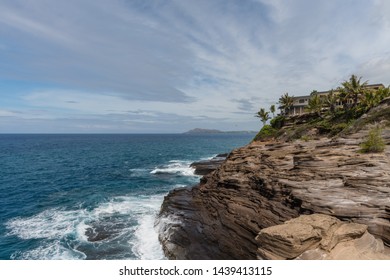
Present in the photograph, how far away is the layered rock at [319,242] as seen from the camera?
477 inches

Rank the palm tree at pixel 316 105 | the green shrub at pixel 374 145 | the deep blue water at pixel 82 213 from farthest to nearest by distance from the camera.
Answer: the palm tree at pixel 316 105 → the deep blue water at pixel 82 213 → the green shrub at pixel 374 145

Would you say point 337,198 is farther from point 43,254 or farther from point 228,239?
point 43,254

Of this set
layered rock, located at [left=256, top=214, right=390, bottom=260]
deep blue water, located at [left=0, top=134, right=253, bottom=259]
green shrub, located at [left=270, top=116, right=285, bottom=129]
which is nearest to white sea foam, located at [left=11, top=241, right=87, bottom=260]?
deep blue water, located at [left=0, top=134, right=253, bottom=259]

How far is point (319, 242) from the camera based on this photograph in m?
12.6

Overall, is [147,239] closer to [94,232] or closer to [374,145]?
[94,232]

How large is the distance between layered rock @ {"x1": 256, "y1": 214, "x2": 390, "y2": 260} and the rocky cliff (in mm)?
2105

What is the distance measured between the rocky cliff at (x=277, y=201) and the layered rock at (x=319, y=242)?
2.11 meters

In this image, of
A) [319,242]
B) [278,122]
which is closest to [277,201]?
[319,242]

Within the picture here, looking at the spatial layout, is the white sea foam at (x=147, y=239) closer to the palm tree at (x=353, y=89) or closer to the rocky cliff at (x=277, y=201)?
the rocky cliff at (x=277, y=201)

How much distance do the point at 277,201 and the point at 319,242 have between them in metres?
9.09

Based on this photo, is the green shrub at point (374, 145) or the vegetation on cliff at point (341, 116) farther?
the vegetation on cliff at point (341, 116)

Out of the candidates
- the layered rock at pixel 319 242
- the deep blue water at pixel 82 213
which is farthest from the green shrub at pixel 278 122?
the layered rock at pixel 319 242

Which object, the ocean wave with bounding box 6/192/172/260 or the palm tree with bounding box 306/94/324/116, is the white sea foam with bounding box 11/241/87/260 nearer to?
the ocean wave with bounding box 6/192/172/260
